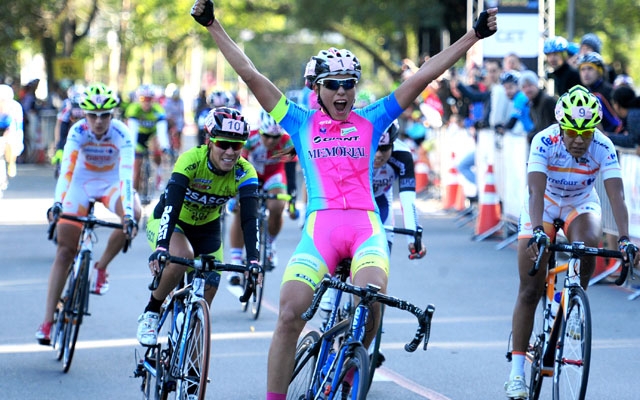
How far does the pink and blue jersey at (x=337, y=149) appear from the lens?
21.7 ft

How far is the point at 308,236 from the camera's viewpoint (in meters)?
6.54

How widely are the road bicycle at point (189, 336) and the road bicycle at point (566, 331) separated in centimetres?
174

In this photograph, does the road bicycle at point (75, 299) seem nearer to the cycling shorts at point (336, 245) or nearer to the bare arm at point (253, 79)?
the bare arm at point (253, 79)

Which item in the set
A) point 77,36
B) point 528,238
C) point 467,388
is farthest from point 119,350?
point 77,36

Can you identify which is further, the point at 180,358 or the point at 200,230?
the point at 200,230

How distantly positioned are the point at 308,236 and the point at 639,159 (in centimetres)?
744

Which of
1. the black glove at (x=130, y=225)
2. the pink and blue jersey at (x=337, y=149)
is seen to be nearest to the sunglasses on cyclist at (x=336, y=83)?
the pink and blue jersey at (x=337, y=149)

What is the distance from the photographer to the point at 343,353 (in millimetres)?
5828

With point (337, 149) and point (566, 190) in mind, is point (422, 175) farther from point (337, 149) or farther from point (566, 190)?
point (337, 149)

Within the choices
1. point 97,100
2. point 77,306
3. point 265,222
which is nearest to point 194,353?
point 77,306

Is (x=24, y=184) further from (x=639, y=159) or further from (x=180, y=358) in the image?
(x=180, y=358)

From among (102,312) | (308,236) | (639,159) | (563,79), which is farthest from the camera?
(563,79)

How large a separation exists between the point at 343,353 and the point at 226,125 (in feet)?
6.23

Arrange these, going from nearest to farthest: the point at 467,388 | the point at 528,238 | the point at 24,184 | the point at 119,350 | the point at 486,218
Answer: the point at 528,238, the point at 467,388, the point at 119,350, the point at 486,218, the point at 24,184
